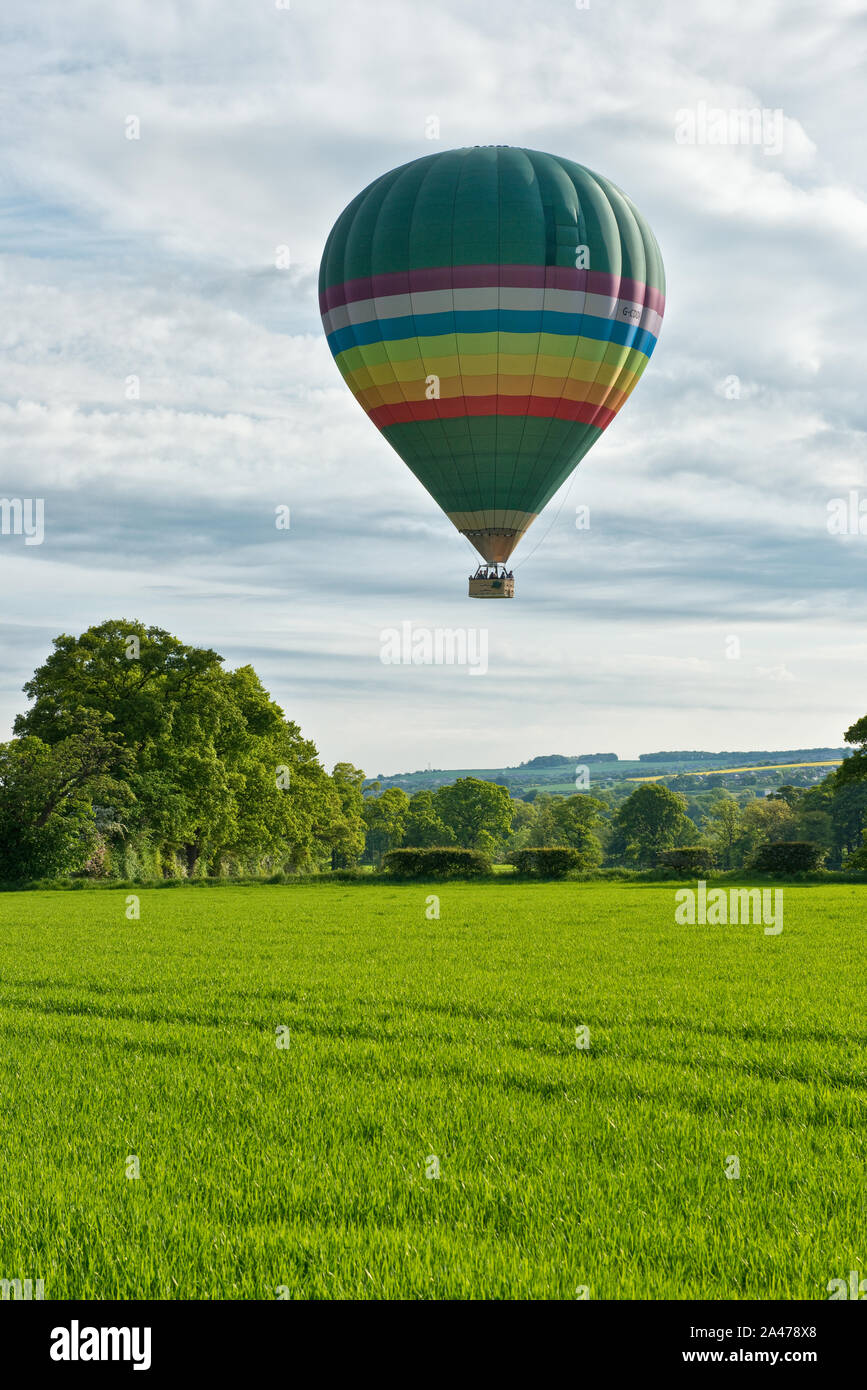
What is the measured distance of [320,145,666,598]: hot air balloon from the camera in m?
31.2

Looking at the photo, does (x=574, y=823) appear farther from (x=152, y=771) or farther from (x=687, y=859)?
(x=152, y=771)

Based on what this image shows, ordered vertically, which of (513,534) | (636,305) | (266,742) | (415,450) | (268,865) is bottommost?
(268,865)

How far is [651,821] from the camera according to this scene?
116875 millimetres

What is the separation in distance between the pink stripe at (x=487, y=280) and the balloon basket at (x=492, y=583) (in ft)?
31.9

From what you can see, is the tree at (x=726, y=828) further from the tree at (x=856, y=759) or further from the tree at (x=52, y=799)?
the tree at (x=52, y=799)

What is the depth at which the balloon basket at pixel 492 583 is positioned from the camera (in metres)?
37.0

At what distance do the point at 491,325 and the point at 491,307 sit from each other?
0.51 meters

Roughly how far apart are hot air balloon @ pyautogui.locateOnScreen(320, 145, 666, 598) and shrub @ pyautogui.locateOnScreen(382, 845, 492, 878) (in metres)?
23.3

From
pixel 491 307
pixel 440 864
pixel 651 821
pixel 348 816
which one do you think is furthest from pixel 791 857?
pixel 651 821

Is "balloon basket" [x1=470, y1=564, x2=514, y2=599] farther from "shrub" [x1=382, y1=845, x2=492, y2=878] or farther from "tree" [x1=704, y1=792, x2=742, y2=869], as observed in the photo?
"tree" [x1=704, y1=792, x2=742, y2=869]

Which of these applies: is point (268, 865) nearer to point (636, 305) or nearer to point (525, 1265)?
point (636, 305)
